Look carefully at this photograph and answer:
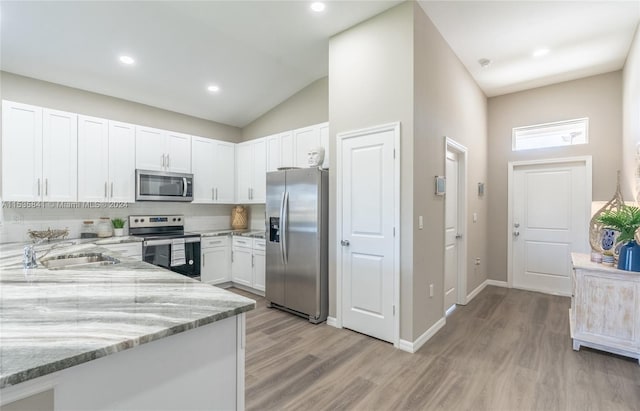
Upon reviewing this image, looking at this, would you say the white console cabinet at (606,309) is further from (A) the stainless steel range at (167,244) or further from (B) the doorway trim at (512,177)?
(A) the stainless steel range at (167,244)

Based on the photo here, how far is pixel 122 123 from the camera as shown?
3979 mm

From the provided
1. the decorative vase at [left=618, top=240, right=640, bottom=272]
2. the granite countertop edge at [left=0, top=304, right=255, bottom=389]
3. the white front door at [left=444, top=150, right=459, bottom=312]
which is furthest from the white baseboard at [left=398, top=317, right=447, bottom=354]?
the granite countertop edge at [left=0, top=304, right=255, bottom=389]

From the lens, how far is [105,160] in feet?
12.6

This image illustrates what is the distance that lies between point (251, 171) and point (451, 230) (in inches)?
126

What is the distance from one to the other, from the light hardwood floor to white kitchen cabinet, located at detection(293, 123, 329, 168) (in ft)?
7.16

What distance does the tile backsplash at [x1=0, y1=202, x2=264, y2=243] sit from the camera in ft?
11.4

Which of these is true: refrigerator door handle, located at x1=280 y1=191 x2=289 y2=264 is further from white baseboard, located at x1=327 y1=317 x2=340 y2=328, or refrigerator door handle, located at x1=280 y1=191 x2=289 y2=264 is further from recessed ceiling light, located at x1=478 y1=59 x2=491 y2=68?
recessed ceiling light, located at x1=478 y1=59 x2=491 y2=68

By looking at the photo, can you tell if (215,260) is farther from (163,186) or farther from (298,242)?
(298,242)

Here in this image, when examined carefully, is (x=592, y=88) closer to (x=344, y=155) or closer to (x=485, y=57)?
(x=485, y=57)

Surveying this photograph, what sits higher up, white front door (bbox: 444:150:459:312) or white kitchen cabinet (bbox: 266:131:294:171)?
white kitchen cabinet (bbox: 266:131:294:171)

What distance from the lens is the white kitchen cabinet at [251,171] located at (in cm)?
481

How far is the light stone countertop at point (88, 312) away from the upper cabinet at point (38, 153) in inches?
80.1

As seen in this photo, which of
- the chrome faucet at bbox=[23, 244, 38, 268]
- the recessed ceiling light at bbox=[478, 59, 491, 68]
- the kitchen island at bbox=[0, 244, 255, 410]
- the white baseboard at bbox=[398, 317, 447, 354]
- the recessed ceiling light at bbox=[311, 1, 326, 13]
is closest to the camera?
the kitchen island at bbox=[0, 244, 255, 410]

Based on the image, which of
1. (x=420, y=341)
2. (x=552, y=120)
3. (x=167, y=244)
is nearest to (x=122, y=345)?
(x=420, y=341)
